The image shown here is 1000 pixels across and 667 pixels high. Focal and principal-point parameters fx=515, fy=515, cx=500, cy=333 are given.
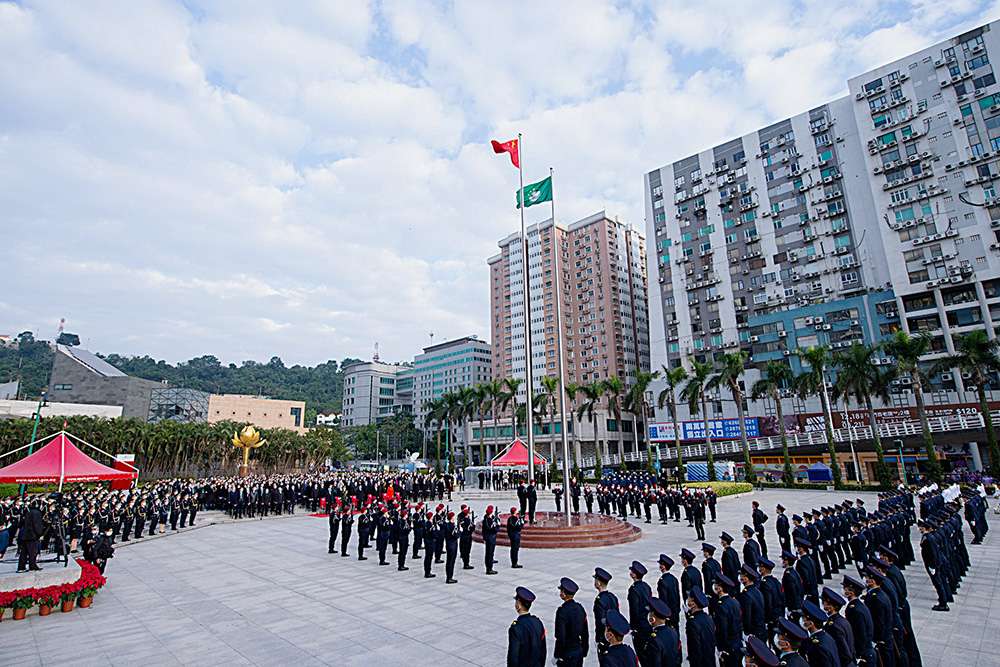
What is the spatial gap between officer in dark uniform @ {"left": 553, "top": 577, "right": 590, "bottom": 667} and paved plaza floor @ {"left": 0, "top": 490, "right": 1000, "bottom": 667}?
163 centimetres

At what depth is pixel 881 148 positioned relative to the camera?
54.8 meters

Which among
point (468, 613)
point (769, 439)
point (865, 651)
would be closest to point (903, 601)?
point (865, 651)

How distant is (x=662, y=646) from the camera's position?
17.7ft

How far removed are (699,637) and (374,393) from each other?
133m

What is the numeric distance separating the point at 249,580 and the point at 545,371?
260 ft

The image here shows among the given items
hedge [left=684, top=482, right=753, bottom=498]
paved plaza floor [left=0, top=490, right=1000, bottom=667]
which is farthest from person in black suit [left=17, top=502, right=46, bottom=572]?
hedge [left=684, top=482, right=753, bottom=498]

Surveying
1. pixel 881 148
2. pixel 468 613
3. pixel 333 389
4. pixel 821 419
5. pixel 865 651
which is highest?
pixel 881 148

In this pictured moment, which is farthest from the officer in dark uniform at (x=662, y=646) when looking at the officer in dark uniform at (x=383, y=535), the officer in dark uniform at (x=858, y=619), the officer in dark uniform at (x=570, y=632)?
the officer in dark uniform at (x=383, y=535)

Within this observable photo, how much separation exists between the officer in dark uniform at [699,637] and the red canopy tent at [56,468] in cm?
2352

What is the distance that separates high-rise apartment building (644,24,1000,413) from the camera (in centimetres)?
4988

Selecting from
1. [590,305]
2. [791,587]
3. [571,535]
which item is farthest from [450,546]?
[590,305]

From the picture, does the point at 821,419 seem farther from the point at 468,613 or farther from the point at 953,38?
the point at 468,613

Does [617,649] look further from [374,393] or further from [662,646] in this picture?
[374,393]

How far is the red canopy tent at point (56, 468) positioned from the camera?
2014 cm
